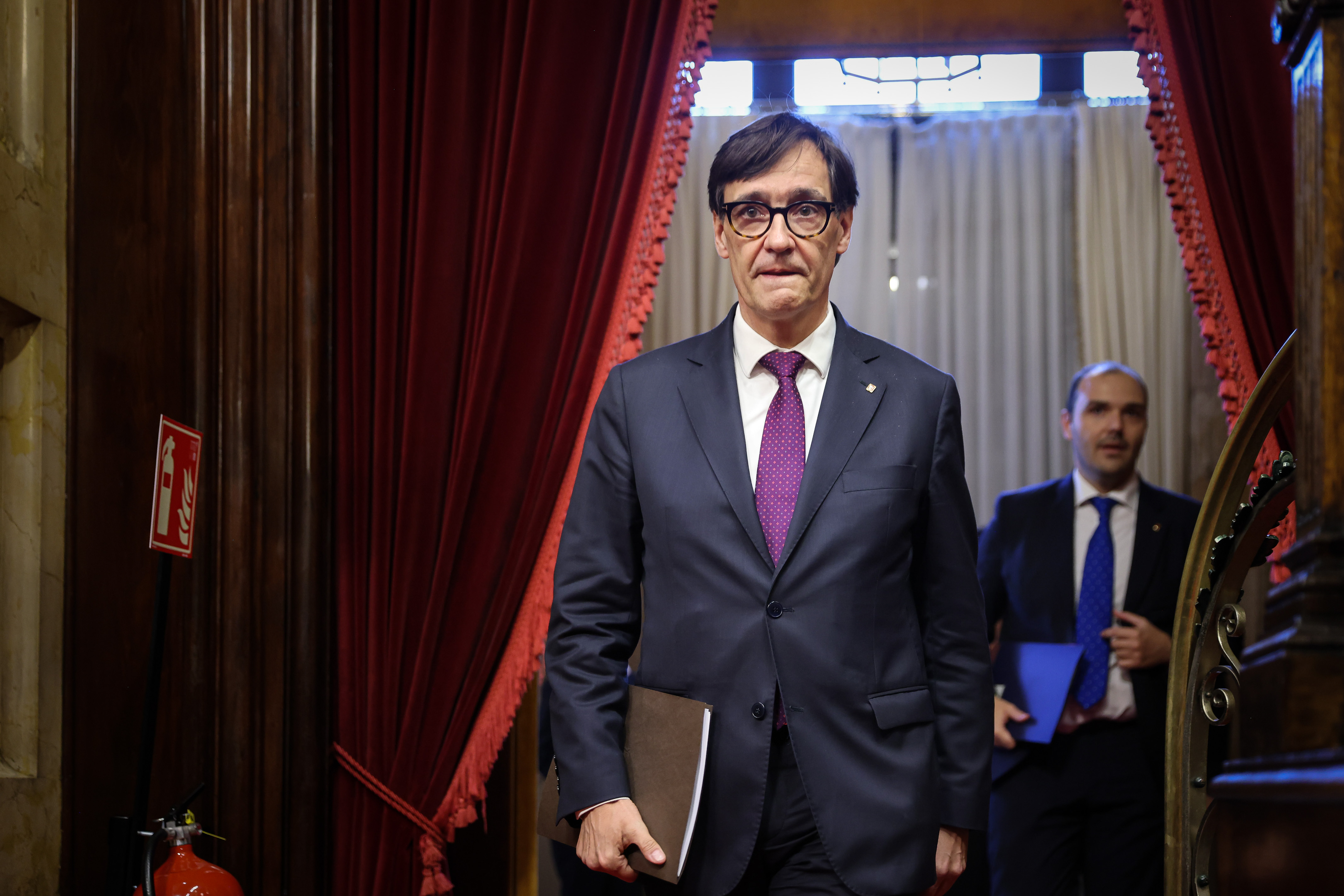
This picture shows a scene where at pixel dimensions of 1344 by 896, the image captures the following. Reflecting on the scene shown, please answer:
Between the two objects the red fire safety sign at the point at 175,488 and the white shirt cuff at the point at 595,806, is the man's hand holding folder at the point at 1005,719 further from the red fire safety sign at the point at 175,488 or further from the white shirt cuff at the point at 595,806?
Result: the red fire safety sign at the point at 175,488

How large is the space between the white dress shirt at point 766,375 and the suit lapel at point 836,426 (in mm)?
25

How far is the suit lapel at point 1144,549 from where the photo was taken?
10.8 feet

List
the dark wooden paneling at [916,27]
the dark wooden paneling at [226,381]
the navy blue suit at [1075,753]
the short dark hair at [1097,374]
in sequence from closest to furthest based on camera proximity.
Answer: the dark wooden paneling at [226,381] → the navy blue suit at [1075,753] → the short dark hair at [1097,374] → the dark wooden paneling at [916,27]

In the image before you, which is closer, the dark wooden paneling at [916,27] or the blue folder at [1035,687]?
the blue folder at [1035,687]

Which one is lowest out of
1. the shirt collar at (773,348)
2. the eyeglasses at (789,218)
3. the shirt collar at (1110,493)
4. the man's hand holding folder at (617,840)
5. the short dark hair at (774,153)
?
the man's hand holding folder at (617,840)

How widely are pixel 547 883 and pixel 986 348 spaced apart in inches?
105

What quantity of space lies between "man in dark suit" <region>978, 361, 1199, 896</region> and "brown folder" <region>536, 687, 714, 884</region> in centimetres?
→ 128

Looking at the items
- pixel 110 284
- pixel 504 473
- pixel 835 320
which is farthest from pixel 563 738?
pixel 110 284

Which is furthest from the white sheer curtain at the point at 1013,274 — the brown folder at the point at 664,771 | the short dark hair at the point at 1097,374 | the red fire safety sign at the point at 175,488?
the brown folder at the point at 664,771

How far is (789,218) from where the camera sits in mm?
2002

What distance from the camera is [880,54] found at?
4.82 metres

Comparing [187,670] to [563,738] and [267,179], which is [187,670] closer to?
[267,179]

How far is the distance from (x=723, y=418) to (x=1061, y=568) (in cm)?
170

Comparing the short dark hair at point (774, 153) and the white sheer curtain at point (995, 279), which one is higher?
the white sheer curtain at point (995, 279)
